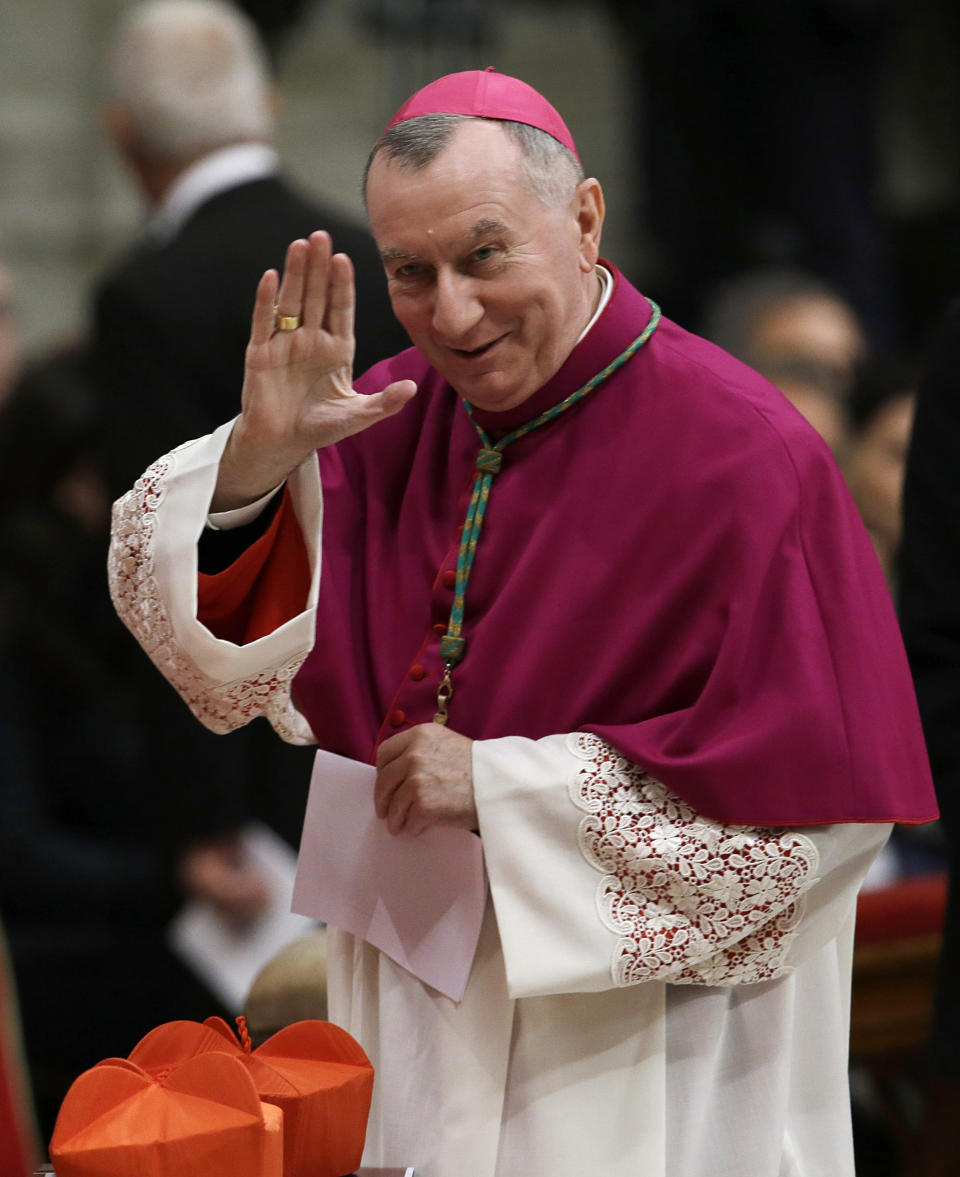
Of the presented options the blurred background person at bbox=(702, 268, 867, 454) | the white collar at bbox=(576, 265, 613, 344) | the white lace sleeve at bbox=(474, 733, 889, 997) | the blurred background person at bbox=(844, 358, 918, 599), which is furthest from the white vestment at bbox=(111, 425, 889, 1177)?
the blurred background person at bbox=(702, 268, 867, 454)

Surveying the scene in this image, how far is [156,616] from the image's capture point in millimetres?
2240

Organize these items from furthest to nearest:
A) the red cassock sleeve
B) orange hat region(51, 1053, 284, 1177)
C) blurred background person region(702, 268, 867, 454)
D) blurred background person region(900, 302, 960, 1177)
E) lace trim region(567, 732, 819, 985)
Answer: blurred background person region(702, 268, 867, 454) < blurred background person region(900, 302, 960, 1177) < the red cassock sleeve < lace trim region(567, 732, 819, 985) < orange hat region(51, 1053, 284, 1177)

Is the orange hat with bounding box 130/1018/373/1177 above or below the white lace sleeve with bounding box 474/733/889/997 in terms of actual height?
below

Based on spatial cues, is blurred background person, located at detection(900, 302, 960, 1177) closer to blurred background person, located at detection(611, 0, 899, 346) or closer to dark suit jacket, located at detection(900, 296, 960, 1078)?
dark suit jacket, located at detection(900, 296, 960, 1078)

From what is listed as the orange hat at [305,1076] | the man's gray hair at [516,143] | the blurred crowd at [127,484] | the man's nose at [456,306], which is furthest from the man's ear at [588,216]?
the blurred crowd at [127,484]

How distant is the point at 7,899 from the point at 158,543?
2886mm

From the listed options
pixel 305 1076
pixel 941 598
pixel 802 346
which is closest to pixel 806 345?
pixel 802 346

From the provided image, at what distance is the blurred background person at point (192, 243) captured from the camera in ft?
12.2

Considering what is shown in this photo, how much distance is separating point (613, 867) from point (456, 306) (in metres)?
0.63

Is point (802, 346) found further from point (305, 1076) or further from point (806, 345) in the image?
point (305, 1076)

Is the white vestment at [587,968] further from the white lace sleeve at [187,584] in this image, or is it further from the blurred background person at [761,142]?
the blurred background person at [761,142]

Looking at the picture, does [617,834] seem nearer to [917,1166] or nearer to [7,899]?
[917,1166]

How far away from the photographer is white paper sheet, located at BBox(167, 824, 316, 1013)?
3.59 m

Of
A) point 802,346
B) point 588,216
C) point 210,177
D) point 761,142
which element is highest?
point 588,216
